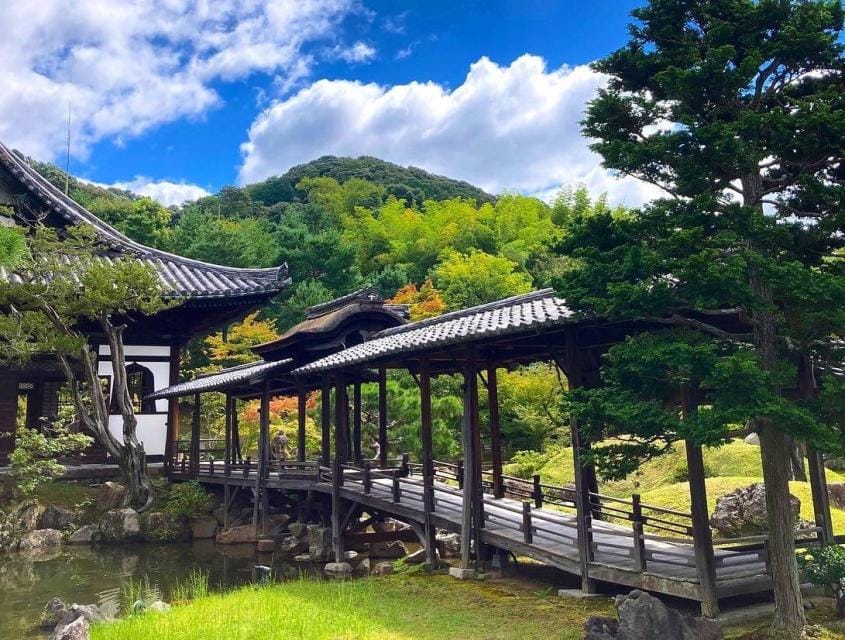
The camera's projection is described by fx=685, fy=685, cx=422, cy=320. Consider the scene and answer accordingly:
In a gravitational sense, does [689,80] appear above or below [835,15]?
below

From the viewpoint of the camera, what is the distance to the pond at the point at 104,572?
11.2 meters

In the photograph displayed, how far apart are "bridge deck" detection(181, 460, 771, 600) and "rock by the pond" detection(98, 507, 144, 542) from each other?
5.79 m

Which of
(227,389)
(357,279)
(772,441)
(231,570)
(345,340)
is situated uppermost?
(357,279)

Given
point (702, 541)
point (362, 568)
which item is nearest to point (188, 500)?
point (362, 568)

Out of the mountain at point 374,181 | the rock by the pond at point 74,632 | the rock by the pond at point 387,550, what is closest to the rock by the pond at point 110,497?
the rock by the pond at point 387,550

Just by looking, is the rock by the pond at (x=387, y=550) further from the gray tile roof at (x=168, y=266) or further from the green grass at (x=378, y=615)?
the gray tile roof at (x=168, y=266)

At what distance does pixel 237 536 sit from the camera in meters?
16.7

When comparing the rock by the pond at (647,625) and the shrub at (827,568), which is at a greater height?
the shrub at (827,568)

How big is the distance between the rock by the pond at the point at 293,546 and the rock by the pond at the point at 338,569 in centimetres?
230

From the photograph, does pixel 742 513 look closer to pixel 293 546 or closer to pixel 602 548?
pixel 602 548

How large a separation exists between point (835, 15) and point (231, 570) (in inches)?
528

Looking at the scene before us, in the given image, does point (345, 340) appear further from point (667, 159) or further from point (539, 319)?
point (667, 159)

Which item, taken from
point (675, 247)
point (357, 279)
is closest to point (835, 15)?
point (675, 247)

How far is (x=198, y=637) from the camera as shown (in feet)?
24.7
